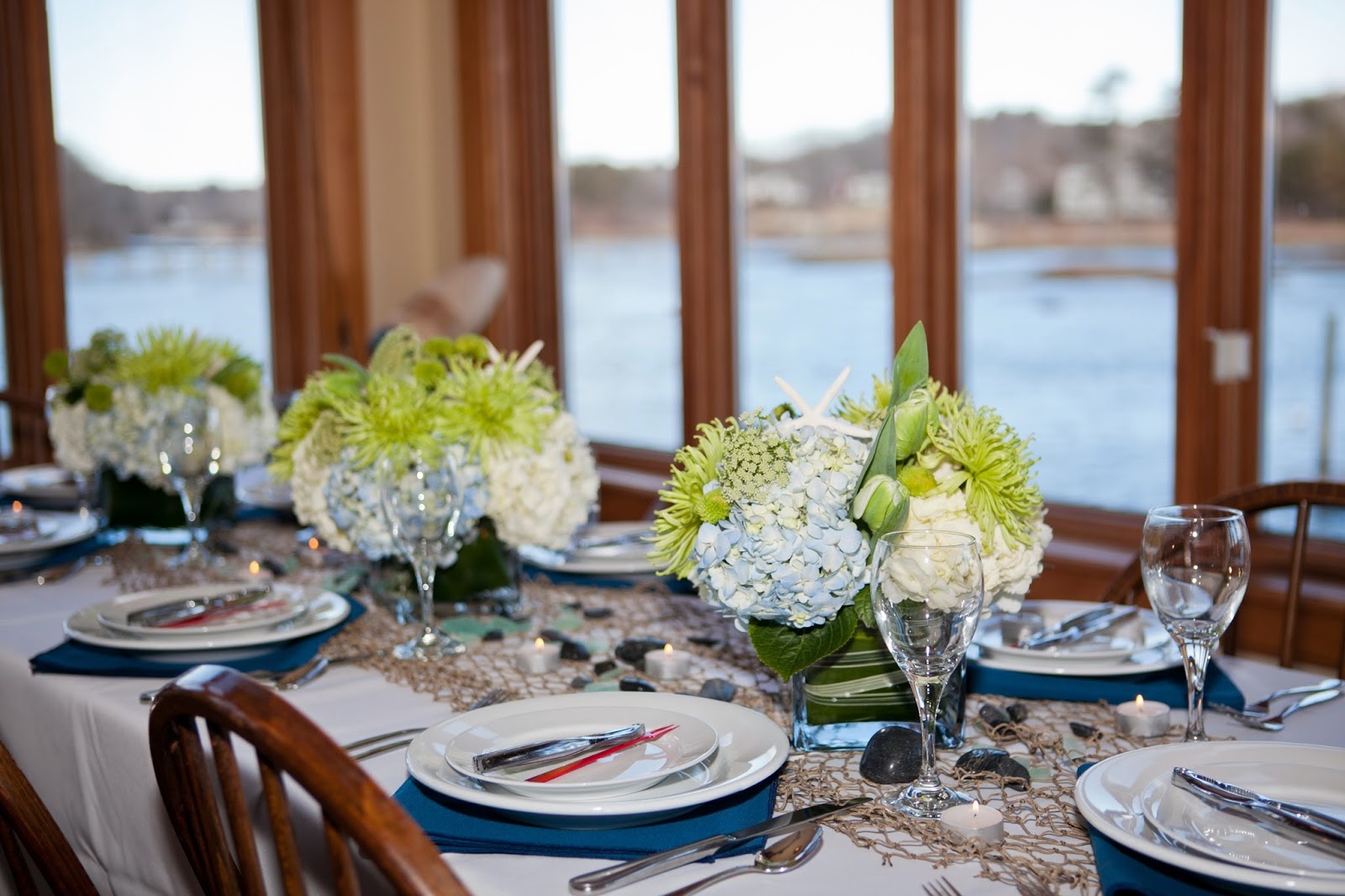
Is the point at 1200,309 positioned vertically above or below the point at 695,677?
above

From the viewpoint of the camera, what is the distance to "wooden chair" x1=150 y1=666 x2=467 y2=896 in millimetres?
682

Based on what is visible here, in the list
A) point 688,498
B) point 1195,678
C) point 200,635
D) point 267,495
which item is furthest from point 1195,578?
point 267,495

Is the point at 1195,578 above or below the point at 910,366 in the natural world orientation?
below

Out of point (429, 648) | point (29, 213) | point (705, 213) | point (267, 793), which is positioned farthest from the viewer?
point (29, 213)

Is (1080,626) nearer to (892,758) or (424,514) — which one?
(892,758)

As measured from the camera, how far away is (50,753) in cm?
137

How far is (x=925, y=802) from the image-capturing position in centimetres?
96

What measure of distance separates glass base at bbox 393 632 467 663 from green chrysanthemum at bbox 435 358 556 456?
0.72 ft

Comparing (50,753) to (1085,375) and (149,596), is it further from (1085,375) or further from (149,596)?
(1085,375)

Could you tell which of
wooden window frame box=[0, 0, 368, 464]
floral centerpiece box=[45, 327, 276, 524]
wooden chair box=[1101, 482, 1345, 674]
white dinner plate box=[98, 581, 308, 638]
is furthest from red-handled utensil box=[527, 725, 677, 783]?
wooden window frame box=[0, 0, 368, 464]

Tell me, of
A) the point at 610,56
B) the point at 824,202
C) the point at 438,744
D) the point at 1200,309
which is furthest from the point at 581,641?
the point at 610,56

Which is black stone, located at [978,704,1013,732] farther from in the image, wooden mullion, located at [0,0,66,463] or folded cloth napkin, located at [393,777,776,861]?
wooden mullion, located at [0,0,66,463]

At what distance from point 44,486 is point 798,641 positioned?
78.3 inches

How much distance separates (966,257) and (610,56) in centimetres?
139
